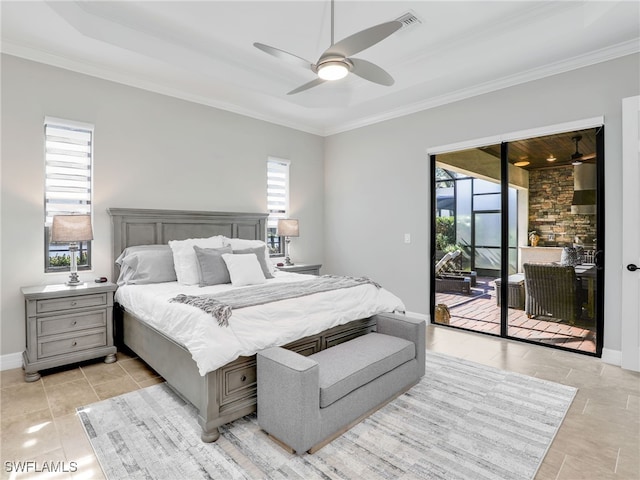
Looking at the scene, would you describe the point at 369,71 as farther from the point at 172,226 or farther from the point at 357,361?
the point at 172,226

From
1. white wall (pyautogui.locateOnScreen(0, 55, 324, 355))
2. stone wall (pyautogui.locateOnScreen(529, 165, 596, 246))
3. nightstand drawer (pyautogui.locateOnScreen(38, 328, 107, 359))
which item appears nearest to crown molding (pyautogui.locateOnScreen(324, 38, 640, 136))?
stone wall (pyautogui.locateOnScreen(529, 165, 596, 246))

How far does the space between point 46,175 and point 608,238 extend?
5.60 m

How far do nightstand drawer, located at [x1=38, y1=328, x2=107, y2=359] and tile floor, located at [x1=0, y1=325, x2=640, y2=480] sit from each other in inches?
8.2

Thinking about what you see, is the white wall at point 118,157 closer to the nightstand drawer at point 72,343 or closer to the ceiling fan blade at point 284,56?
the nightstand drawer at point 72,343

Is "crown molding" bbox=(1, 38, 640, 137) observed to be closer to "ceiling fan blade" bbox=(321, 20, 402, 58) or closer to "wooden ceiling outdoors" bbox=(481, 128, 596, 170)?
"wooden ceiling outdoors" bbox=(481, 128, 596, 170)

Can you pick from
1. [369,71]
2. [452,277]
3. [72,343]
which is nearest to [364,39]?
[369,71]

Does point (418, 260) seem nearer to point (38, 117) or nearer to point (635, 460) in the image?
point (635, 460)

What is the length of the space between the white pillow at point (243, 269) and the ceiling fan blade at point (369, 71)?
203 cm

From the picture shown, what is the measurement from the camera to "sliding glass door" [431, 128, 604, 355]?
3676 millimetres

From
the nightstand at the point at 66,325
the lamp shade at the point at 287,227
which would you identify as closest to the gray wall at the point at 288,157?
the lamp shade at the point at 287,227

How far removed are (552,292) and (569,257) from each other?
0.45 m

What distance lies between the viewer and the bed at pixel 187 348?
2.23m

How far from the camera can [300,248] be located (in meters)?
5.86

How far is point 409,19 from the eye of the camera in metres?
3.21
